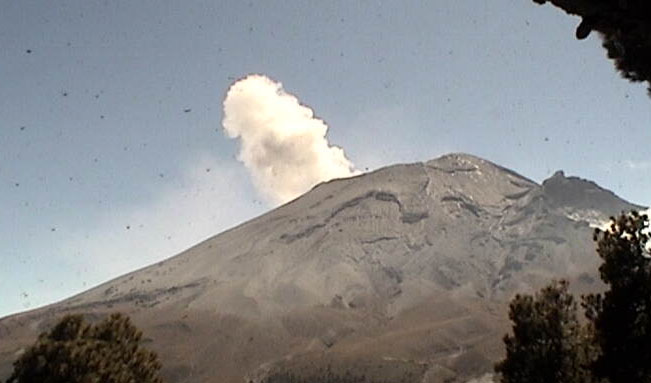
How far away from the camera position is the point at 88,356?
84.2 feet

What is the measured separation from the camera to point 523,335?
23.0 m

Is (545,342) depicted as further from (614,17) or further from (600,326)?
(614,17)

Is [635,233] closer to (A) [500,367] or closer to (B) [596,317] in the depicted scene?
(B) [596,317]

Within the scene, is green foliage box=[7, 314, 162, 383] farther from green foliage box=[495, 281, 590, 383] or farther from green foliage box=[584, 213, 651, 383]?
green foliage box=[584, 213, 651, 383]

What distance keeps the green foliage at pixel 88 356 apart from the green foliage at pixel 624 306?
61.7 feet

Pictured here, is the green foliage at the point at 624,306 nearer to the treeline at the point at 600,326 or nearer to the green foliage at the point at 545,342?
the treeline at the point at 600,326

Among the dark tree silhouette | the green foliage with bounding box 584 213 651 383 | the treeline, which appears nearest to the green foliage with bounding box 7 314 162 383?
the treeline

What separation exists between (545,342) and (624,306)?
5417 millimetres

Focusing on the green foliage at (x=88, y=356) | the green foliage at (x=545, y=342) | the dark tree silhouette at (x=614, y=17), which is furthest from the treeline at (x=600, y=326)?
the green foliage at (x=88, y=356)

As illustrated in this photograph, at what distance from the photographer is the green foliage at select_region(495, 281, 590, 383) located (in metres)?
22.0

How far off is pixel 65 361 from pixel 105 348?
201cm

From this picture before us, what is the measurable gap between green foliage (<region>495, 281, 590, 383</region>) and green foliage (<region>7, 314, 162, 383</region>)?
15.6 m

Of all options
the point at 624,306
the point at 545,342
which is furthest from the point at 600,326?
the point at 545,342

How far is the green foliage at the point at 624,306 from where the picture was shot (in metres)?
16.6
